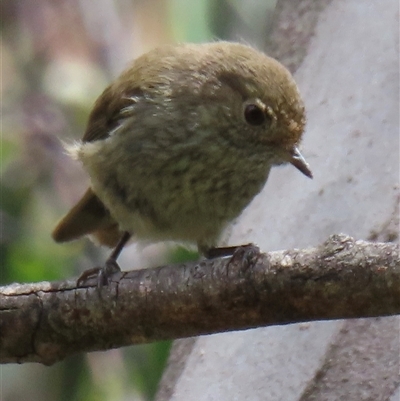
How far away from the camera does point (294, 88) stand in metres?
2.90

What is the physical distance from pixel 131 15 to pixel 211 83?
10.6ft

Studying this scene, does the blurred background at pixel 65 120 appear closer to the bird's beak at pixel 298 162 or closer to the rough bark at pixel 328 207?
the rough bark at pixel 328 207

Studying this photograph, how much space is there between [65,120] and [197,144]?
2164 mm

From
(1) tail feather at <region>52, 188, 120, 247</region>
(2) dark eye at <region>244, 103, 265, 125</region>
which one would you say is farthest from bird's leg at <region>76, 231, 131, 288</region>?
(2) dark eye at <region>244, 103, 265, 125</region>

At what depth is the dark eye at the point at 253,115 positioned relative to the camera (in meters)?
2.90

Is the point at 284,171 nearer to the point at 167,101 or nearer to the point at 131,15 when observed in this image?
the point at 167,101

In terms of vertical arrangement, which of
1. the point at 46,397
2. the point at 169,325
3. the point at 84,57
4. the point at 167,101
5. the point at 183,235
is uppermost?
the point at 167,101

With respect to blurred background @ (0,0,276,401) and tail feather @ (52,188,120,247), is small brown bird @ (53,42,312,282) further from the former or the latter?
blurred background @ (0,0,276,401)

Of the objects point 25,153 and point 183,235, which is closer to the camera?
point 183,235

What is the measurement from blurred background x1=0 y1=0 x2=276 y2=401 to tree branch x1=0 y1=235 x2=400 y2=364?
4.27ft

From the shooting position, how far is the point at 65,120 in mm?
4879

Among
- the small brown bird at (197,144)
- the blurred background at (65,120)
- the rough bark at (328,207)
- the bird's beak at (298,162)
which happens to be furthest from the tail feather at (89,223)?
the bird's beak at (298,162)

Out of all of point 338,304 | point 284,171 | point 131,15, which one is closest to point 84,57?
point 131,15

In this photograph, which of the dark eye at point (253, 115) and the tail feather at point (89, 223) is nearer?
the dark eye at point (253, 115)
